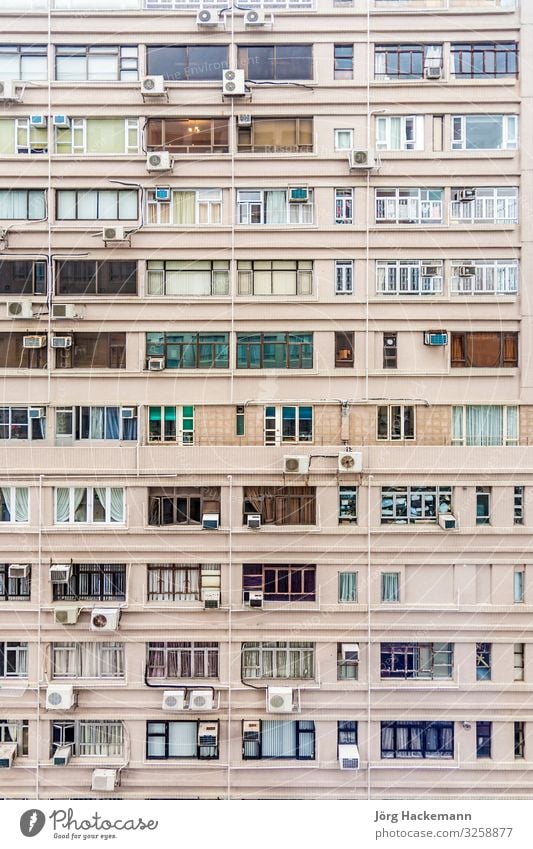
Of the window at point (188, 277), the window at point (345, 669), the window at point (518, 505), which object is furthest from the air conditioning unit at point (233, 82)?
the window at point (345, 669)

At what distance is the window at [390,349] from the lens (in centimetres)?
577

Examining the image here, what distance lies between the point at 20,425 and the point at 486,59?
694 cm

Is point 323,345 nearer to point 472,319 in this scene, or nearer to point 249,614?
point 472,319

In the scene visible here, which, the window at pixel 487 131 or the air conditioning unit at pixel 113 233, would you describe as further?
the window at pixel 487 131

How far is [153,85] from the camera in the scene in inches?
219

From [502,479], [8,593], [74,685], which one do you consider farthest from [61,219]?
[502,479]

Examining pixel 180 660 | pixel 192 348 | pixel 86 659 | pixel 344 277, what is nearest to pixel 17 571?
pixel 86 659

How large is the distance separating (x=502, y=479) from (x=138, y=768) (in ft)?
17.7

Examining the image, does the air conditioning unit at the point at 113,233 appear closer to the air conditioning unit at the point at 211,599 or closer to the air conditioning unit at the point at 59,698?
the air conditioning unit at the point at 211,599

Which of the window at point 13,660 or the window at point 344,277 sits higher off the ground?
the window at point 344,277

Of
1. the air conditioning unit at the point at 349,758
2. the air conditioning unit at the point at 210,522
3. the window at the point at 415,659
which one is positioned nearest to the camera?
the air conditioning unit at the point at 349,758

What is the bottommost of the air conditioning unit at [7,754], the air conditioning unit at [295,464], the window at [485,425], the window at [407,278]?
the air conditioning unit at [7,754]

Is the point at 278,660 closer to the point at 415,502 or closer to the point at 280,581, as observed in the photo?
the point at 280,581

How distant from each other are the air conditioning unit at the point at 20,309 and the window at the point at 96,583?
2.99 metres
